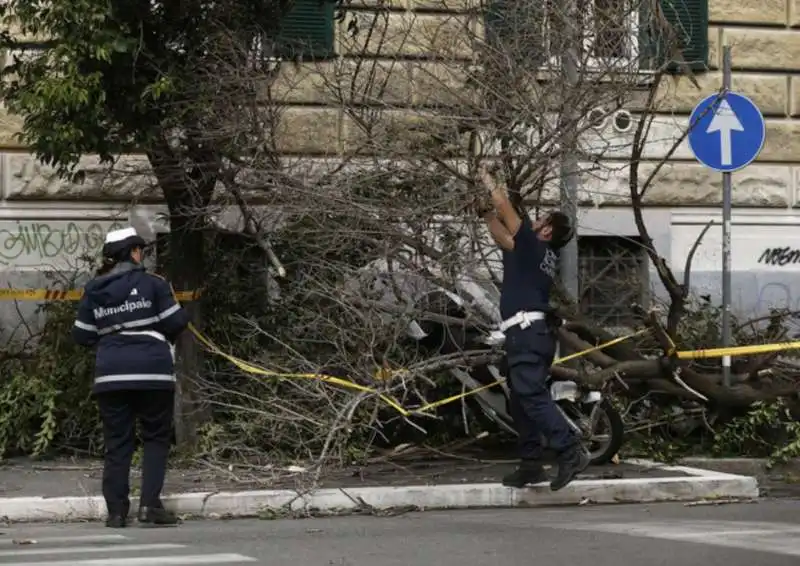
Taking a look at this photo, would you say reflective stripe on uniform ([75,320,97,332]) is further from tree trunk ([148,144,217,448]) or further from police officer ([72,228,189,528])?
tree trunk ([148,144,217,448])

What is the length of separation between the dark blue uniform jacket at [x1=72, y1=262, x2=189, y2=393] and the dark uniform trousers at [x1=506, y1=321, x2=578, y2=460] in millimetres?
2042

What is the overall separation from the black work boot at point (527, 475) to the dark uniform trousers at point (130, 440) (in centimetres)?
226

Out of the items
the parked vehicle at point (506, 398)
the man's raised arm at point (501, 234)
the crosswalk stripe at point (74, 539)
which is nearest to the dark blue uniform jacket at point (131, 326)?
the crosswalk stripe at point (74, 539)

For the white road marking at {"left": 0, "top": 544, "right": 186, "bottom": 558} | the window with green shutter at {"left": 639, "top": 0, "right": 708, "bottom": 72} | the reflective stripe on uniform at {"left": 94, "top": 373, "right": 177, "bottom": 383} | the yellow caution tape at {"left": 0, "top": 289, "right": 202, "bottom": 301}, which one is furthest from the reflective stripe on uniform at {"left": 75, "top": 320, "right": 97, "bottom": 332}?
the window with green shutter at {"left": 639, "top": 0, "right": 708, "bottom": 72}

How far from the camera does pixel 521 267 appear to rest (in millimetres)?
8984

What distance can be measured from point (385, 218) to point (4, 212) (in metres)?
5.00

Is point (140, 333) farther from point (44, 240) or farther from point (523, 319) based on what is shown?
point (44, 240)

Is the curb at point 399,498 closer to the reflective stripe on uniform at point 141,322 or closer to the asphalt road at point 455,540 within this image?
the asphalt road at point 455,540

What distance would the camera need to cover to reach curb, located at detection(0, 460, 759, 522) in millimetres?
8875

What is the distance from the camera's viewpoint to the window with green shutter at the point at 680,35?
32.8 feet

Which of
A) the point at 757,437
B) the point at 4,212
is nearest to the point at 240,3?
the point at 4,212

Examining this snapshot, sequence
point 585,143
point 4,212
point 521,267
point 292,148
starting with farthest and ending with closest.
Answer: point 4,212 → point 292,148 → point 585,143 → point 521,267

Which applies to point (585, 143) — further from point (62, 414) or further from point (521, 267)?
point (62, 414)

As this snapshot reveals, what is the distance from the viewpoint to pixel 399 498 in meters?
9.17
